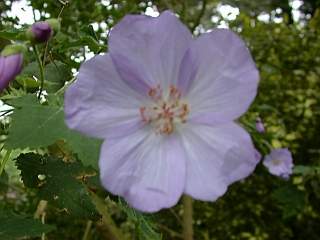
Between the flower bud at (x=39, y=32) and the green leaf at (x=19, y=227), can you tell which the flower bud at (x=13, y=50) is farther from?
the green leaf at (x=19, y=227)

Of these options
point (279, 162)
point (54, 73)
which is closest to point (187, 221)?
point (279, 162)

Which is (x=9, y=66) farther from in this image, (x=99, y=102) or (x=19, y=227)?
(x=19, y=227)

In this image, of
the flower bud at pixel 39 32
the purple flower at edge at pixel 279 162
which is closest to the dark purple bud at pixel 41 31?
the flower bud at pixel 39 32

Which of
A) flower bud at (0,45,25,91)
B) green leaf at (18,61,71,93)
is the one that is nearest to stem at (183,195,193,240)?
green leaf at (18,61,71,93)

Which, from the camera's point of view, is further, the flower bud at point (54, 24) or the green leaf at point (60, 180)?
the green leaf at point (60, 180)

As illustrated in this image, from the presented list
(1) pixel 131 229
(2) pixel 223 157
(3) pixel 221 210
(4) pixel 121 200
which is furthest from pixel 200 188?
(3) pixel 221 210

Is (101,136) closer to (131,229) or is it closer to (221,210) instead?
(131,229)

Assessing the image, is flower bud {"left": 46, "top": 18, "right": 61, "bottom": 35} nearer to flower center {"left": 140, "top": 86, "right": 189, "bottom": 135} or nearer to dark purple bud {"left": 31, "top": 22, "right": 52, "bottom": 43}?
dark purple bud {"left": 31, "top": 22, "right": 52, "bottom": 43}
